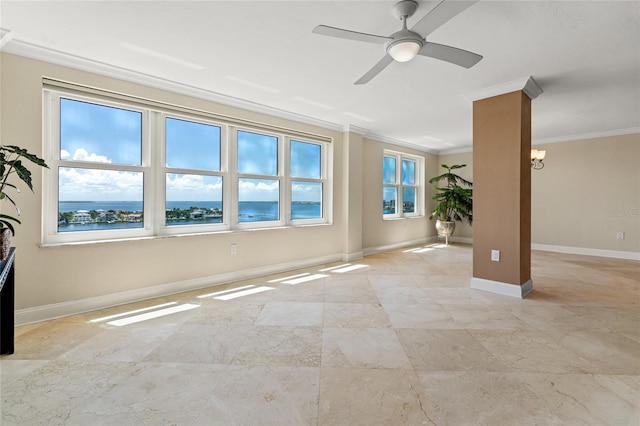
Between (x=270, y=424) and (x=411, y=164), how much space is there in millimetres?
6704

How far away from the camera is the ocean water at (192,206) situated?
291 cm

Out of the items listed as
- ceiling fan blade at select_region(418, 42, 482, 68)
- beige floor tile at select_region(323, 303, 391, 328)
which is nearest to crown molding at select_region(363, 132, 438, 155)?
ceiling fan blade at select_region(418, 42, 482, 68)

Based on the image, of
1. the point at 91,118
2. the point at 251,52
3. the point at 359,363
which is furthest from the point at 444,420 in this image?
the point at 91,118

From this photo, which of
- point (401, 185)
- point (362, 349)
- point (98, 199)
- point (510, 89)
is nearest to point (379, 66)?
point (510, 89)

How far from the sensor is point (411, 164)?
7.19 m

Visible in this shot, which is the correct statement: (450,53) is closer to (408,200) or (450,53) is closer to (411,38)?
(411,38)

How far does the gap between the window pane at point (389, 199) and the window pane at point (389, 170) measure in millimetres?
181

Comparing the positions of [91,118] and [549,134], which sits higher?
[549,134]

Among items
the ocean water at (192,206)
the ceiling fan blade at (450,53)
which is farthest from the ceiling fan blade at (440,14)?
the ocean water at (192,206)

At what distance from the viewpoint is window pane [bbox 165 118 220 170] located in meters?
3.50

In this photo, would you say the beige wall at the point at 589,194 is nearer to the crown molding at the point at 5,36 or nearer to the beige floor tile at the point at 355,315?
the beige floor tile at the point at 355,315

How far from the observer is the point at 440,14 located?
162cm

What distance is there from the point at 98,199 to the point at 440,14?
11.4ft

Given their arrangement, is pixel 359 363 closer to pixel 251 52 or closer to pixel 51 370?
pixel 51 370
